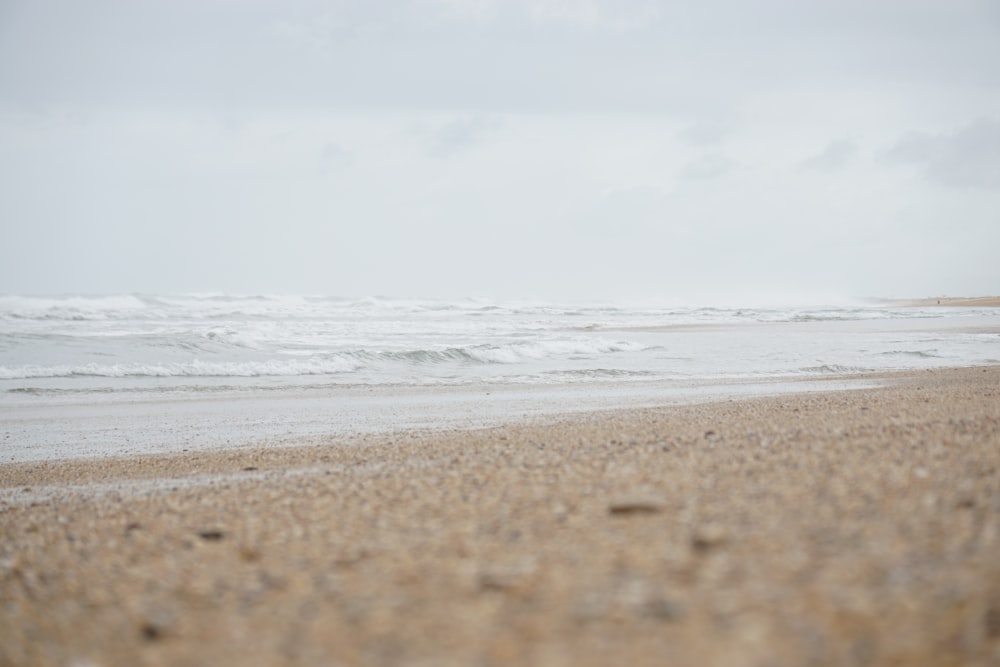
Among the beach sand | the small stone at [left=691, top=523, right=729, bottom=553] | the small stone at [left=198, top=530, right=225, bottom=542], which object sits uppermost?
the small stone at [left=691, top=523, right=729, bottom=553]

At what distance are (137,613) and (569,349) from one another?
2485 centimetres

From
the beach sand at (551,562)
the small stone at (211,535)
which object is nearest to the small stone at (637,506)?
the beach sand at (551,562)

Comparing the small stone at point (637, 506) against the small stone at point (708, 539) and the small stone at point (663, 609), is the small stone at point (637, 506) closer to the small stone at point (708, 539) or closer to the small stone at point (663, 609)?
the small stone at point (708, 539)

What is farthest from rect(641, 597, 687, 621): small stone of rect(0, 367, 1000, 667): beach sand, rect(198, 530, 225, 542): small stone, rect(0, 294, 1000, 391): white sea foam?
rect(0, 294, 1000, 391): white sea foam

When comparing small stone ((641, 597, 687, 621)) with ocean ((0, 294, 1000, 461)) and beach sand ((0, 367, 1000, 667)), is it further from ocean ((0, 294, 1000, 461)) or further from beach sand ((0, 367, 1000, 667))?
ocean ((0, 294, 1000, 461))

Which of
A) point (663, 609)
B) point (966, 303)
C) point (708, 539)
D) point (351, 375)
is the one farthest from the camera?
point (966, 303)

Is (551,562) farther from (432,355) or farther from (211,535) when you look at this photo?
(432,355)

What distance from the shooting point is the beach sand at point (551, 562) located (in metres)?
2.87

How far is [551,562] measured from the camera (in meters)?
3.78

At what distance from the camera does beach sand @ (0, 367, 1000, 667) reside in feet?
9.42

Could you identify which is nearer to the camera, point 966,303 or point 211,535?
point 211,535

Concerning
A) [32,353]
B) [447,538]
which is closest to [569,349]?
[32,353]

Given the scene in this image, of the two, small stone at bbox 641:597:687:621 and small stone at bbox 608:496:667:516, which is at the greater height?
small stone at bbox 608:496:667:516

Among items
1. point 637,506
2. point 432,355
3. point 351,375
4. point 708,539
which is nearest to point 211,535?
point 637,506
